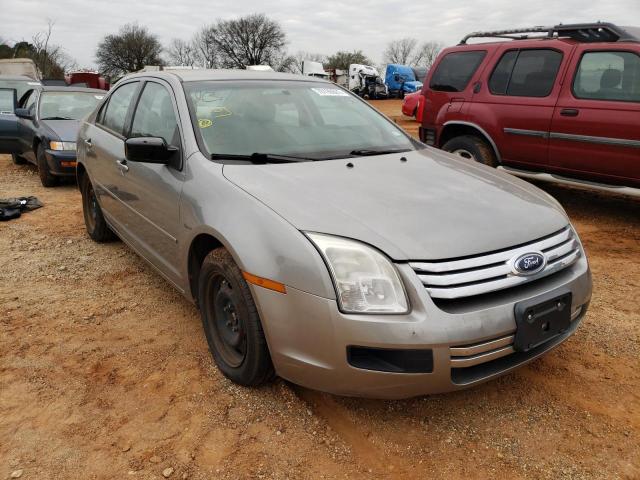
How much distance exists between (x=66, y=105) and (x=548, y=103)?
7.16 meters

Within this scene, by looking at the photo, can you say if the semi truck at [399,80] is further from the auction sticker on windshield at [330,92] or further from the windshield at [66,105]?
the auction sticker on windshield at [330,92]

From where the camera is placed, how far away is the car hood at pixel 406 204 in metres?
2.13

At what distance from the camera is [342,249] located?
2086mm

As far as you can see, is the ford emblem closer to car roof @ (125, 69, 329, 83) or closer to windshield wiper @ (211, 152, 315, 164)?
windshield wiper @ (211, 152, 315, 164)

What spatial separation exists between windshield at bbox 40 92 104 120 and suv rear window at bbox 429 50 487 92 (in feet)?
17.2

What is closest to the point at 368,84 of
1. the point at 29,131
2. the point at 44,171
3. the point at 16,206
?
the point at 29,131

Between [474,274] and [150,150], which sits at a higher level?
[150,150]

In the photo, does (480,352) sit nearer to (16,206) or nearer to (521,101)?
(521,101)

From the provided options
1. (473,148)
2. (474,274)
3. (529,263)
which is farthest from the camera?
(473,148)

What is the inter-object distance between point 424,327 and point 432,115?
5.38 metres

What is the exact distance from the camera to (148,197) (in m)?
3.27

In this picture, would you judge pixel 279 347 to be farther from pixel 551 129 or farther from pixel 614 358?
pixel 551 129

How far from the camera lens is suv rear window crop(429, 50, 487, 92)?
6.43 meters

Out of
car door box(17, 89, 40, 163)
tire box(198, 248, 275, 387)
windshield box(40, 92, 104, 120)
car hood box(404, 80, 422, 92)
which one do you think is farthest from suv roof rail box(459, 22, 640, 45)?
car hood box(404, 80, 422, 92)
